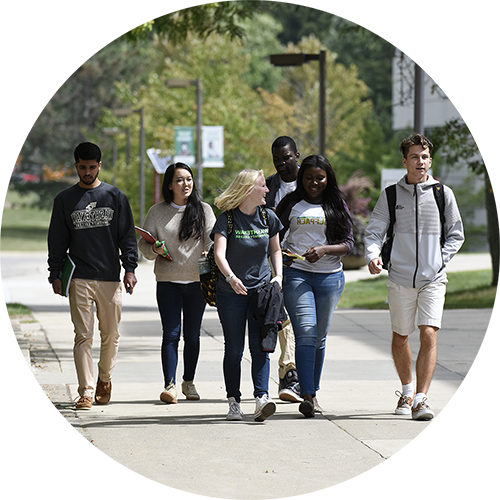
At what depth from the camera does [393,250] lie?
7008mm

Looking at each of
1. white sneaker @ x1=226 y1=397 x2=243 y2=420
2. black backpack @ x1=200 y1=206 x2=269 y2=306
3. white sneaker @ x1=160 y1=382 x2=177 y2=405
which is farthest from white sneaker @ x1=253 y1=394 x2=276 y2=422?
white sneaker @ x1=160 y1=382 x2=177 y2=405

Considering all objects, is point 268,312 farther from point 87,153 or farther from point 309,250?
point 87,153

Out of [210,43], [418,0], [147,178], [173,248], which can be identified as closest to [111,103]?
[210,43]

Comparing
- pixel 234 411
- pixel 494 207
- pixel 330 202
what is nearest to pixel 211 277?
pixel 234 411

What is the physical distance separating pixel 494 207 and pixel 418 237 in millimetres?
14747

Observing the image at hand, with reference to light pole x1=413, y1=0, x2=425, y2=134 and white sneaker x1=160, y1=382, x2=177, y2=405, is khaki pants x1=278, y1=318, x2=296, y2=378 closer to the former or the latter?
white sneaker x1=160, y1=382, x2=177, y2=405

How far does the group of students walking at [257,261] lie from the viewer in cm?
681

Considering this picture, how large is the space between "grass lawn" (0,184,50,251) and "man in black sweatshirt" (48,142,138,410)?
42.2 metres

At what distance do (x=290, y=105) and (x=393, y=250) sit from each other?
1620 inches

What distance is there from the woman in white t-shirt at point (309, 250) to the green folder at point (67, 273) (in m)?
1.63

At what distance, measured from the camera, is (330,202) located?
7.23 metres

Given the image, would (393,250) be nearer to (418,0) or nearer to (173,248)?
(173,248)

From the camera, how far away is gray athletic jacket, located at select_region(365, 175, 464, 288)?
6883 mm

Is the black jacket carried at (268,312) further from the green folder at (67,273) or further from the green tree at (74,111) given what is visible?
the green tree at (74,111)
